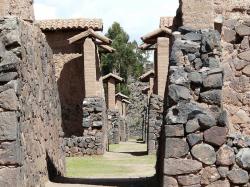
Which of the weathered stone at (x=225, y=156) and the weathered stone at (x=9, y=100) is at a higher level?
the weathered stone at (x=9, y=100)

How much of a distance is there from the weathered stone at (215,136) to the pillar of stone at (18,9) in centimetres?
413

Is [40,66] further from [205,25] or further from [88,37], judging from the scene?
[88,37]

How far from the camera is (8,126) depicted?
7.24 metres

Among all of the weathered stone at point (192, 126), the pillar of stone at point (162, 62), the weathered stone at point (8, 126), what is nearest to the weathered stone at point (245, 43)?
the weathered stone at point (192, 126)

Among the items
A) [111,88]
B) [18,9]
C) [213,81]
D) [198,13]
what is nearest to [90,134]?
[18,9]

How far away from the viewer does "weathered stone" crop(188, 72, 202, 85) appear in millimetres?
7871

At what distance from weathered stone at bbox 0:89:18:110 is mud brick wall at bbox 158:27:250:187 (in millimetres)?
2147

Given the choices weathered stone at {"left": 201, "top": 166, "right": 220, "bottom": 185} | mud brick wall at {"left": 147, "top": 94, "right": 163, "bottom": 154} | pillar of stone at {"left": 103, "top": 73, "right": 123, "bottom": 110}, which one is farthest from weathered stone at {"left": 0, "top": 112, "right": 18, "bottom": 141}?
pillar of stone at {"left": 103, "top": 73, "right": 123, "bottom": 110}

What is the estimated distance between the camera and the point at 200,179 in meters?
7.43

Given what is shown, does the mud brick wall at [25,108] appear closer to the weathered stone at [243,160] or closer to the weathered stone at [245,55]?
the weathered stone at [243,160]

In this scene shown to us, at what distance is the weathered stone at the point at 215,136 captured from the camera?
749 centimetres

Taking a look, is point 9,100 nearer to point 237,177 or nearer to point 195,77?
point 195,77

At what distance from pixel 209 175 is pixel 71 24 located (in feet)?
49.5

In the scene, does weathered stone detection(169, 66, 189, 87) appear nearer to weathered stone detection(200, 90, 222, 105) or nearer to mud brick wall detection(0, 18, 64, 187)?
weathered stone detection(200, 90, 222, 105)
